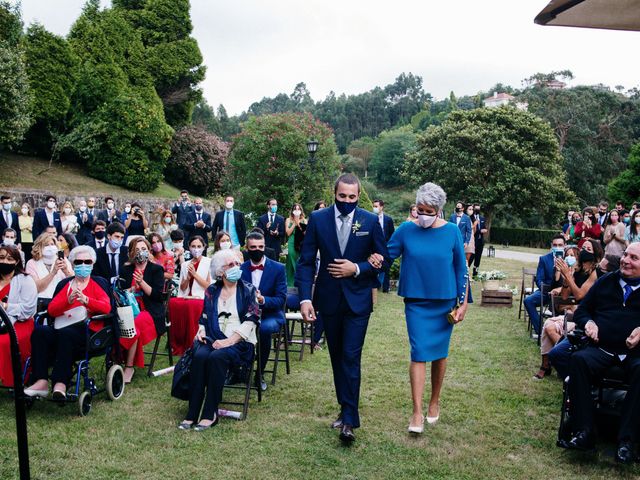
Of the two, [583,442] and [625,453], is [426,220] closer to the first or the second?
[583,442]

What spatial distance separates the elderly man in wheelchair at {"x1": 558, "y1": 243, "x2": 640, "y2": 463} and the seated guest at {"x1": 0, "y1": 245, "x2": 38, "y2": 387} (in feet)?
16.0

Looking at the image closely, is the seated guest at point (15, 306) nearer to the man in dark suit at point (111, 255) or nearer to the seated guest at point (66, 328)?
the seated guest at point (66, 328)

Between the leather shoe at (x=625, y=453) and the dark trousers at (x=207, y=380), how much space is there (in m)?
3.21

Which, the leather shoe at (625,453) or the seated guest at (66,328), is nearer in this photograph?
the leather shoe at (625,453)

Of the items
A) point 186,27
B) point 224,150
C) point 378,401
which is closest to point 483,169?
point 224,150

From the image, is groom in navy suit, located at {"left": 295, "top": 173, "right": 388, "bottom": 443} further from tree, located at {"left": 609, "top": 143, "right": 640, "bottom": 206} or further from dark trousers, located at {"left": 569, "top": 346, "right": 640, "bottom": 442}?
tree, located at {"left": 609, "top": 143, "right": 640, "bottom": 206}

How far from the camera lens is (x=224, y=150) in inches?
1470

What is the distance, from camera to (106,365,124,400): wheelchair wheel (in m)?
5.83

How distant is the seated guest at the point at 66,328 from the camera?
17.9 feet

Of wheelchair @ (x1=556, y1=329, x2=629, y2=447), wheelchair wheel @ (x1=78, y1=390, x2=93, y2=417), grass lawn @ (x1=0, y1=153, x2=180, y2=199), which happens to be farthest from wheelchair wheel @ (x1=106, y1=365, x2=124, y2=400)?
grass lawn @ (x1=0, y1=153, x2=180, y2=199)

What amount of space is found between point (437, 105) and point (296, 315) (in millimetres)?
104313

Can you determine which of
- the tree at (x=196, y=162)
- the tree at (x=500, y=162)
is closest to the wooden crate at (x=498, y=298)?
the tree at (x=500, y=162)

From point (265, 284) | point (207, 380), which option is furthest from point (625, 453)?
point (265, 284)

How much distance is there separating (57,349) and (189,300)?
1.91 m
